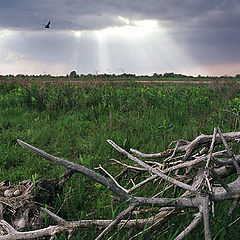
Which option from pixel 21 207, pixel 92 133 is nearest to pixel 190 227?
pixel 21 207

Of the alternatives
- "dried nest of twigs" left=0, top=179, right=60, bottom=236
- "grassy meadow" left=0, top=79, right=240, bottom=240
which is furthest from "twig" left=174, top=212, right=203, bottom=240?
"dried nest of twigs" left=0, top=179, right=60, bottom=236

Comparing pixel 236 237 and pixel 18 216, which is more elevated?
pixel 18 216

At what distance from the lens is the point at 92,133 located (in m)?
4.57

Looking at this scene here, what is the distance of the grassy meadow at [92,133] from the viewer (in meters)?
2.27

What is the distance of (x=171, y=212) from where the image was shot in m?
1.57

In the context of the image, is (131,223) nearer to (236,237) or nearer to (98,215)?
(98,215)

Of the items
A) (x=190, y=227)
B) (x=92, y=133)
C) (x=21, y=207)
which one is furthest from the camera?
(x=92, y=133)

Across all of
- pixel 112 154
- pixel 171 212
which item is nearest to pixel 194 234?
pixel 171 212

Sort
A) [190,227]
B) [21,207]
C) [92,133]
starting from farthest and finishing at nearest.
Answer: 1. [92,133]
2. [21,207]
3. [190,227]

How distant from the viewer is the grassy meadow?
7.46 ft

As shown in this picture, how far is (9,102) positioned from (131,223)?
6.92 m

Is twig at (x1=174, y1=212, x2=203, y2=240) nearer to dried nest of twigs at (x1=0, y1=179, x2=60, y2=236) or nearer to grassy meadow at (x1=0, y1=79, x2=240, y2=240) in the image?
grassy meadow at (x1=0, y1=79, x2=240, y2=240)

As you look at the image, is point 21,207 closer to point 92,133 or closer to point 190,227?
point 190,227

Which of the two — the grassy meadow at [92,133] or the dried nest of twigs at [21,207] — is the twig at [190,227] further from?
the dried nest of twigs at [21,207]
